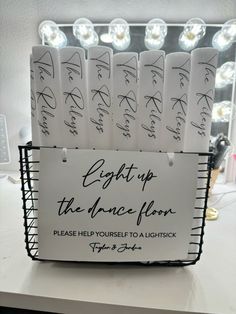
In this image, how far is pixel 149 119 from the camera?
34 centimetres

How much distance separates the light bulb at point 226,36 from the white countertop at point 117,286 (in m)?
0.62

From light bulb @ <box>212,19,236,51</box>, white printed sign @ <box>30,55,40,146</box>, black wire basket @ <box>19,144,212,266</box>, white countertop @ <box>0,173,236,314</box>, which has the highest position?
light bulb @ <box>212,19,236,51</box>

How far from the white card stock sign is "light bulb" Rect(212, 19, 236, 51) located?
566mm

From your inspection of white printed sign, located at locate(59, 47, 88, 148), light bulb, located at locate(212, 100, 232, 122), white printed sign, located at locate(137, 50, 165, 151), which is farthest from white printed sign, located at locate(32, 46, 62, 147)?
light bulb, located at locate(212, 100, 232, 122)

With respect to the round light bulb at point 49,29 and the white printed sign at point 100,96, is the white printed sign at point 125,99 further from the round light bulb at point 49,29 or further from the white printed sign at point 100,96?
the round light bulb at point 49,29

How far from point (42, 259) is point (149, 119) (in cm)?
27

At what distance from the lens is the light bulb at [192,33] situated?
0.70 meters

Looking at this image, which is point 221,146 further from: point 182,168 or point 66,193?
point 66,193

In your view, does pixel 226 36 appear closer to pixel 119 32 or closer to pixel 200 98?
pixel 119 32

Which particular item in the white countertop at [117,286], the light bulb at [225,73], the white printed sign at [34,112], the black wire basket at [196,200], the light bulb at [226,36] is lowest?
the white countertop at [117,286]

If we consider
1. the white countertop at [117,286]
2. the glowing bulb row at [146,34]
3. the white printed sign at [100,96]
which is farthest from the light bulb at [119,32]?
the white countertop at [117,286]

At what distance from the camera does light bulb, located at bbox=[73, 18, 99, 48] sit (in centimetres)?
72

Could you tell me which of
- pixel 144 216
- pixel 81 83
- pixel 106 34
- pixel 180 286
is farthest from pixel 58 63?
pixel 106 34

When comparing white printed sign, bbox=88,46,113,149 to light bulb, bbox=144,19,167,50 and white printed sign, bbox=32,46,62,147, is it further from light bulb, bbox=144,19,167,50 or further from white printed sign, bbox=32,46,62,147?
light bulb, bbox=144,19,167,50
